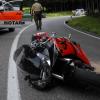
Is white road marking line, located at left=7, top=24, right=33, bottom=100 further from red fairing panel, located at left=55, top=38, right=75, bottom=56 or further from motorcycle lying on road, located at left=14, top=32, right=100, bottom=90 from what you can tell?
red fairing panel, located at left=55, top=38, right=75, bottom=56

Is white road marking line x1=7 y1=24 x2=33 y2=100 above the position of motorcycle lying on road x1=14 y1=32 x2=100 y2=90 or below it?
below

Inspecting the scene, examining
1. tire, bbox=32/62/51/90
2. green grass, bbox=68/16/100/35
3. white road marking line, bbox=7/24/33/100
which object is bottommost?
green grass, bbox=68/16/100/35

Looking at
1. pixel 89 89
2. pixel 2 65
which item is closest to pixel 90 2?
pixel 2 65

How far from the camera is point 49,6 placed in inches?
3226

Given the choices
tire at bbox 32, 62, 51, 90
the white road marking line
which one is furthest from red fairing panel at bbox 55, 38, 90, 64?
the white road marking line

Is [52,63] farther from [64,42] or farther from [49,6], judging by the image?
[49,6]

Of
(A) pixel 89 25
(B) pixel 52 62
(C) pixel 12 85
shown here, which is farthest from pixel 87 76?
(A) pixel 89 25

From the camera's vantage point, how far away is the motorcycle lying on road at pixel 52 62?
23.9 ft

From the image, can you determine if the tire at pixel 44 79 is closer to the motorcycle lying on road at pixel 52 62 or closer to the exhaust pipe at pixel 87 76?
the motorcycle lying on road at pixel 52 62

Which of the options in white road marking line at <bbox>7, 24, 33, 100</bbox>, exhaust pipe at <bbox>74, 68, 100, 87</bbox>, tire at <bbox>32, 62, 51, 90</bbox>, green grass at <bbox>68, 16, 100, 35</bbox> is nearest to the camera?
exhaust pipe at <bbox>74, 68, 100, 87</bbox>

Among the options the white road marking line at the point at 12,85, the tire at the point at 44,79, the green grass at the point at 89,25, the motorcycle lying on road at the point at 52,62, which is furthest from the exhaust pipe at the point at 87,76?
the green grass at the point at 89,25

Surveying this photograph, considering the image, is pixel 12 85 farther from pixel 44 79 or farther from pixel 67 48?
→ pixel 67 48

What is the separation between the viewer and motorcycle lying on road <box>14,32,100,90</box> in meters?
7.27

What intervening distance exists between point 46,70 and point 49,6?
7487 cm
